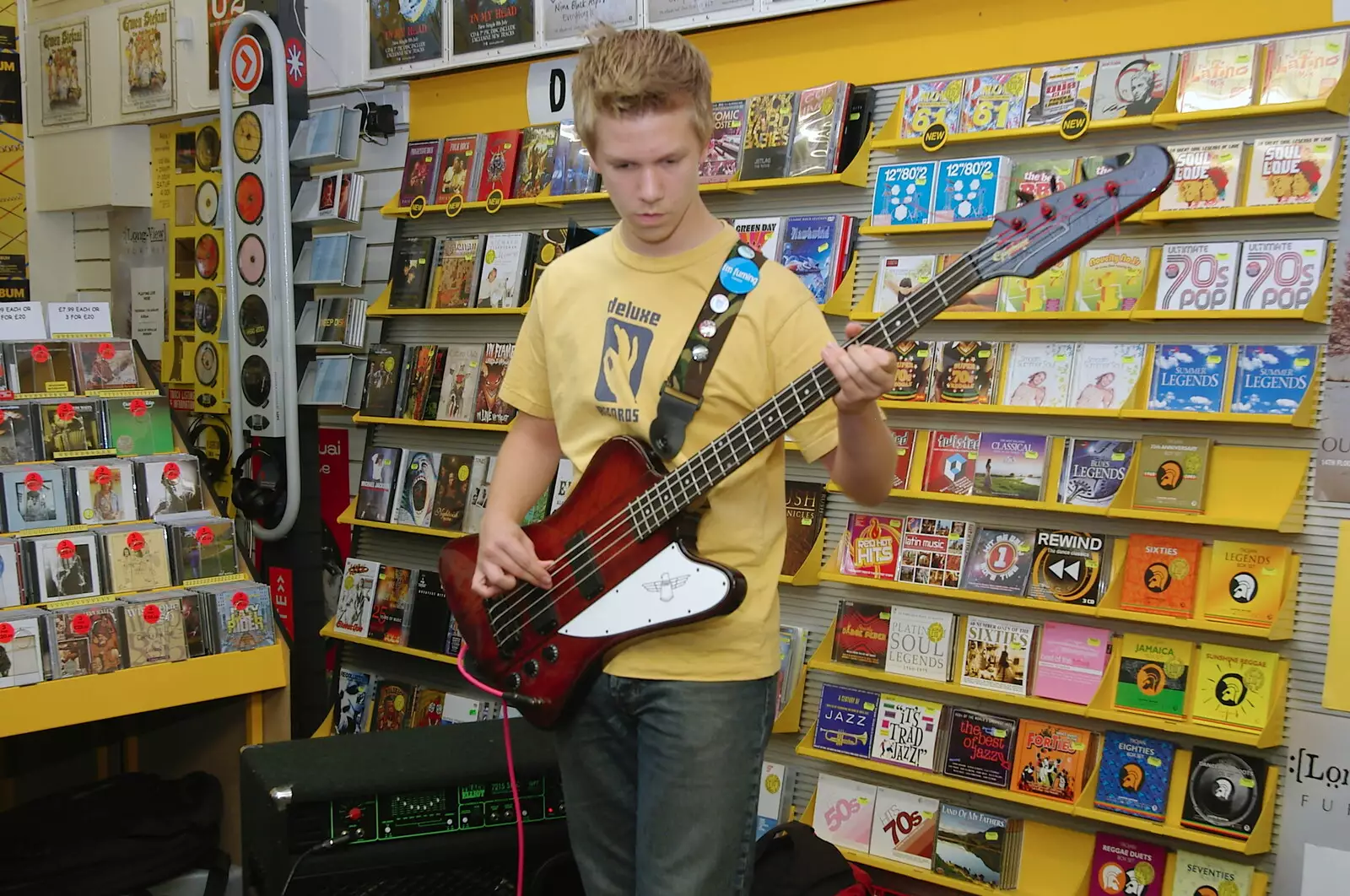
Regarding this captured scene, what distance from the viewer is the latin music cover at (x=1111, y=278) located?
9.14ft

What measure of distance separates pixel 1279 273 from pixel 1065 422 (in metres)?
0.59

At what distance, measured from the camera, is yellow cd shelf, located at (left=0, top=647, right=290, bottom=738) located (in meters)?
2.72

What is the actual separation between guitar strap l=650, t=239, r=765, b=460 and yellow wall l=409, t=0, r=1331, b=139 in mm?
1765

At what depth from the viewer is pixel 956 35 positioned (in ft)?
10.2

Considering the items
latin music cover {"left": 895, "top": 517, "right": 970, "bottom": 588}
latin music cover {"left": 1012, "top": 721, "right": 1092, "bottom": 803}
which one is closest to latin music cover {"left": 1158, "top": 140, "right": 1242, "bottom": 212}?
latin music cover {"left": 895, "top": 517, "right": 970, "bottom": 588}

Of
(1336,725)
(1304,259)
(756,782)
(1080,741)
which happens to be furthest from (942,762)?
(756,782)

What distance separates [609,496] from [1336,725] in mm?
1874

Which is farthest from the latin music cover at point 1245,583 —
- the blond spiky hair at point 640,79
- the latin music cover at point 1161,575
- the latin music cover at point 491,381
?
the latin music cover at point 491,381

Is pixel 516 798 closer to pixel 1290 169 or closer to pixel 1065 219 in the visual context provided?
pixel 1065 219

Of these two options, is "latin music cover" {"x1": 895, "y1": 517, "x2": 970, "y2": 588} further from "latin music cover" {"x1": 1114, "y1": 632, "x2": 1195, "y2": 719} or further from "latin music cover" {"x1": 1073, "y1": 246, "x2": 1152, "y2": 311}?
"latin music cover" {"x1": 1073, "y1": 246, "x2": 1152, "y2": 311}

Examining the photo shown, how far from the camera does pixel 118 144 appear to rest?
533 cm

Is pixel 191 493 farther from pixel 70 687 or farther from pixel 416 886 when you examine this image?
pixel 416 886

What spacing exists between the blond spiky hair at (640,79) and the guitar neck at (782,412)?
0.34 meters

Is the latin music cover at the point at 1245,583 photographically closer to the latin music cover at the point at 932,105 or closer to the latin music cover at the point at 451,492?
the latin music cover at the point at 932,105
